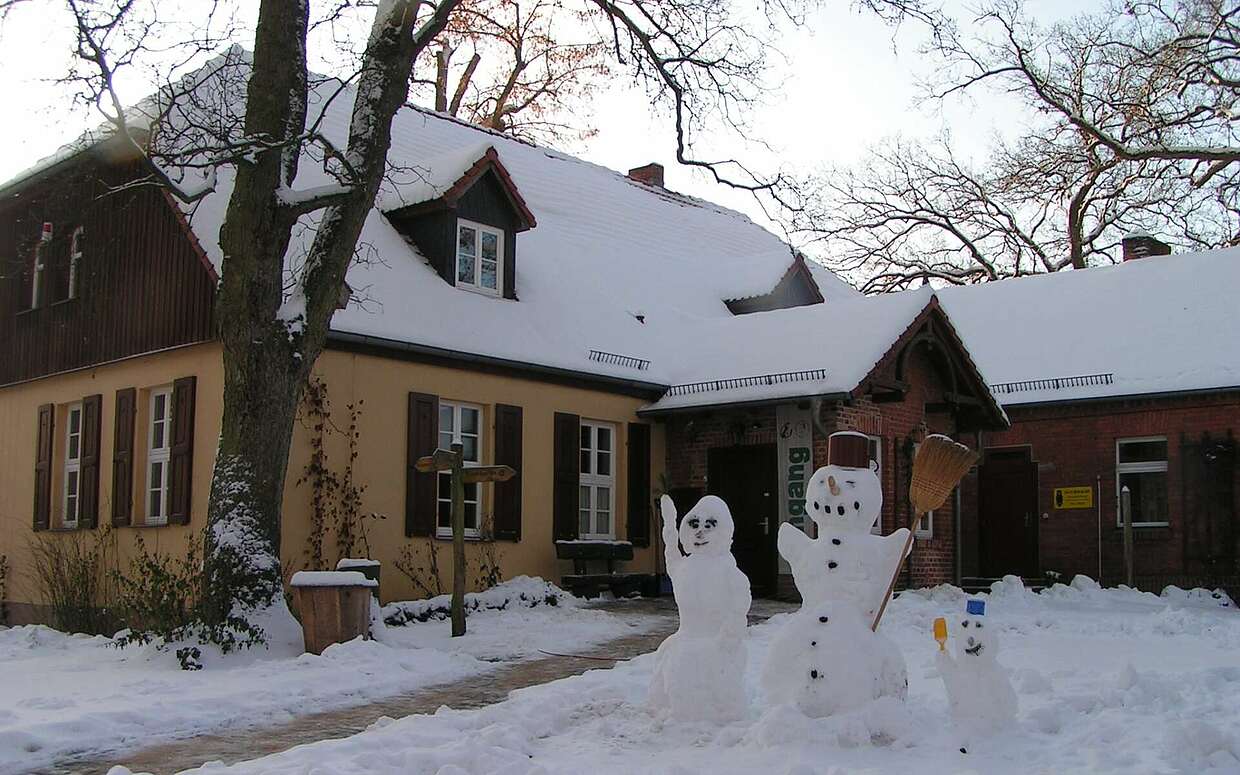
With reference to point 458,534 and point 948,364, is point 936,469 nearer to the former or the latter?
point 458,534

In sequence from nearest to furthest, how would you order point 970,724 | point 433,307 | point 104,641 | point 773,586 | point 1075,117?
Result: point 970,724 → point 104,641 → point 433,307 → point 773,586 → point 1075,117

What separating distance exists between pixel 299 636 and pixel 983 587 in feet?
37.4

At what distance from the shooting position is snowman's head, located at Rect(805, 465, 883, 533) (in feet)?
23.6

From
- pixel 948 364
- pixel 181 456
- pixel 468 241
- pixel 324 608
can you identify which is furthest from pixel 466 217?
pixel 948 364

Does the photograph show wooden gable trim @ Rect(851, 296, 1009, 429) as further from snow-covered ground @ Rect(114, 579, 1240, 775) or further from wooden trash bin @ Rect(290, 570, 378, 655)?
wooden trash bin @ Rect(290, 570, 378, 655)

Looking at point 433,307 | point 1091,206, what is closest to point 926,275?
point 1091,206

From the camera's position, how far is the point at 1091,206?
29.5 metres

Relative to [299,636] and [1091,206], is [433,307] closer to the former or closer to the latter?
[299,636]

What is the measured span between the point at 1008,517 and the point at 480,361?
1011cm

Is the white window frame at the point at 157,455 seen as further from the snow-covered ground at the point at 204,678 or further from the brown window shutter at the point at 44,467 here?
the brown window shutter at the point at 44,467

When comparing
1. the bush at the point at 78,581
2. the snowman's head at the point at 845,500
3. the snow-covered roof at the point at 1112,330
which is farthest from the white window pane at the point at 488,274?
the snowman's head at the point at 845,500

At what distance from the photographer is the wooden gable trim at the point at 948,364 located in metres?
15.9

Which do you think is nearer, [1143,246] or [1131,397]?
[1131,397]

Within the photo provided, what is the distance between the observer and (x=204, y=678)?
9.57m
